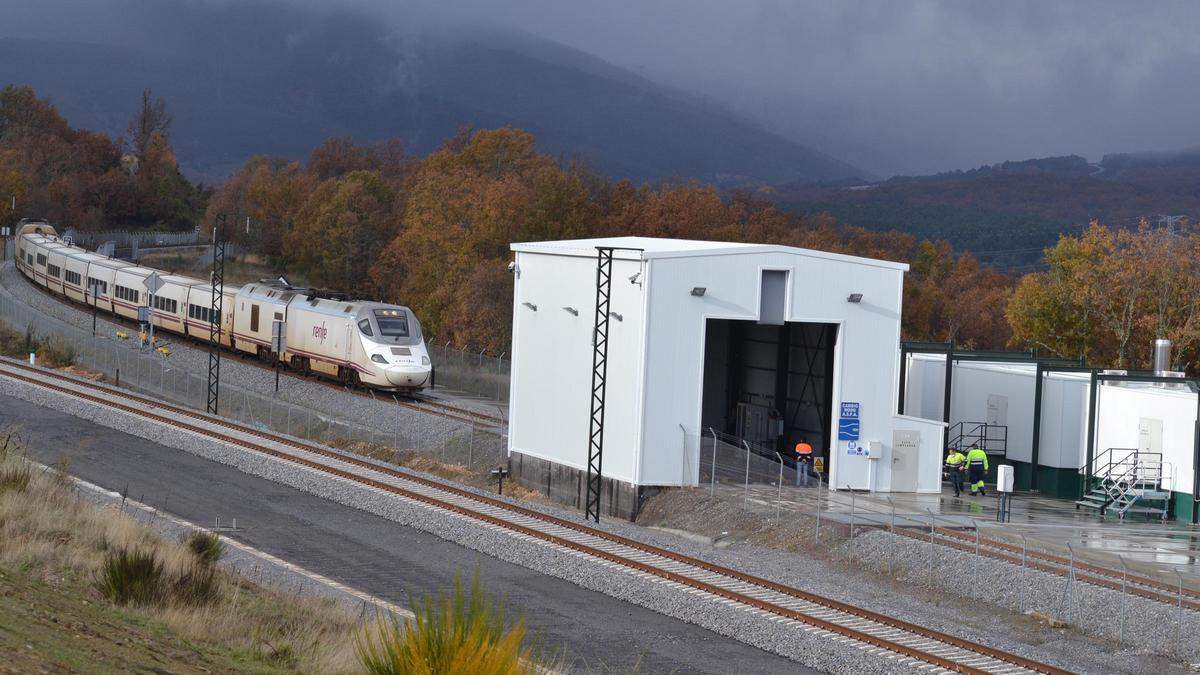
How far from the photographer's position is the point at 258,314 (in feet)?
163

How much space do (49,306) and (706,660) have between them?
2168 inches

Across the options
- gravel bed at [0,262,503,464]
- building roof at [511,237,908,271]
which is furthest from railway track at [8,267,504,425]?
building roof at [511,237,908,271]

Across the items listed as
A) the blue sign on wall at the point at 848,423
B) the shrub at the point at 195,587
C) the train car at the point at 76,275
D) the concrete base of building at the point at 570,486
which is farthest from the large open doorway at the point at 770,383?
the train car at the point at 76,275

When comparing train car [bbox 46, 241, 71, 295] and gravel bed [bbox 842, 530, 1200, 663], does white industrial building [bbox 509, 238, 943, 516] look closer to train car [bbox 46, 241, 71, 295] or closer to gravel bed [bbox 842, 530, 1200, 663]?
gravel bed [bbox 842, 530, 1200, 663]

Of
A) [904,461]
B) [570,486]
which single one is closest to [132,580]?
[570,486]

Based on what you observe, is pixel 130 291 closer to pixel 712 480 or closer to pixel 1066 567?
pixel 712 480

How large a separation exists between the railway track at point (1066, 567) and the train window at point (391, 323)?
71.8 ft

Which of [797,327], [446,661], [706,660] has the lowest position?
[706,660]

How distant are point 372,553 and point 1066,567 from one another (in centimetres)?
1198

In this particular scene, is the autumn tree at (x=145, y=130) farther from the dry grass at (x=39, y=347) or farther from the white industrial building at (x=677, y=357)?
the white industrial building at (x=677, y=357)

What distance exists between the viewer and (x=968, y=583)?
2284cm

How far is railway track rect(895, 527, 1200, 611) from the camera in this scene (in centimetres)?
2133

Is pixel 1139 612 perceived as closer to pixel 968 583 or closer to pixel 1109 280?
pixel 968 583

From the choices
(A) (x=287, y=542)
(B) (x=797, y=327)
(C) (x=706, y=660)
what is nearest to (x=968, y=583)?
(C) (x=706, y=660)
